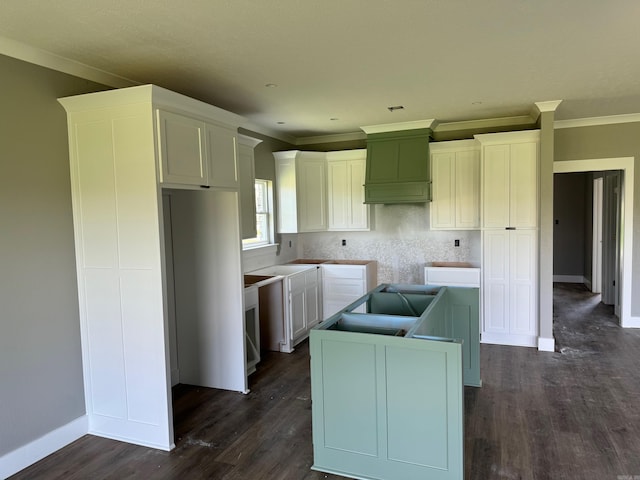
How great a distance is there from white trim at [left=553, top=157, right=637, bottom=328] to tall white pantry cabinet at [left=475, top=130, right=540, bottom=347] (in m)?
0.78

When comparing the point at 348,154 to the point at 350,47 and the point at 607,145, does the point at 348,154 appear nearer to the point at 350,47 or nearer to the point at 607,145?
the point at 350,47

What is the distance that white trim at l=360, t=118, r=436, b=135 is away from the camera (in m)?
5.26

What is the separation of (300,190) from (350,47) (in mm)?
3043

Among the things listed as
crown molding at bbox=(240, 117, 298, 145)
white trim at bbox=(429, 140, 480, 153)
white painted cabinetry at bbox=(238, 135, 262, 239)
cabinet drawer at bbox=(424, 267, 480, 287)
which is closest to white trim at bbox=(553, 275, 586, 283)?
cabinet drawer at bbox=(424, 267, 480, 287)

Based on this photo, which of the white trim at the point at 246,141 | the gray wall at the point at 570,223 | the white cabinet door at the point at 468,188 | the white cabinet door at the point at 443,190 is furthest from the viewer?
the gray wall at the point at 570,223

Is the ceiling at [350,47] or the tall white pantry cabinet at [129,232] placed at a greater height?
the ceiling at [350,47]

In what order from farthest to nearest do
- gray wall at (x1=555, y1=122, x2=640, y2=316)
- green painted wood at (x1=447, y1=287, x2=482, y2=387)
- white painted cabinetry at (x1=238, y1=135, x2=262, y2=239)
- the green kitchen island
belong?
gray wall at (x1=555, y1=122, x2=640, y2=316) → white painted cabinetry at (x1=238, y1=135, x2=262, y2=239) → green painted wood at (x1=447, y1=287, x2=482, y2=387) → the green kitchen island

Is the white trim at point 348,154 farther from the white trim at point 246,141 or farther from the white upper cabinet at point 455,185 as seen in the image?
the white trim at point 246,141

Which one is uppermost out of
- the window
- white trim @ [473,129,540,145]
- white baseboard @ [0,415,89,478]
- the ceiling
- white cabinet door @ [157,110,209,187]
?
the ceiling

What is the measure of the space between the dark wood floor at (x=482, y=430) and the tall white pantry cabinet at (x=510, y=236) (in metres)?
0.48

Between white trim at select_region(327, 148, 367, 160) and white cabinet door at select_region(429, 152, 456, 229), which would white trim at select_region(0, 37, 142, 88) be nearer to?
white trim at select_region(327, 148, 367, 160)

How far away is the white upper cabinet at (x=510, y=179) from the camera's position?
4.75 m

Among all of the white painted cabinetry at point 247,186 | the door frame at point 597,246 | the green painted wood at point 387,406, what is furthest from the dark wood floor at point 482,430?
the door frame at point 597,246

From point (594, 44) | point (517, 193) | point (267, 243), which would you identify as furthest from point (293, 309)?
point (594, 44)
